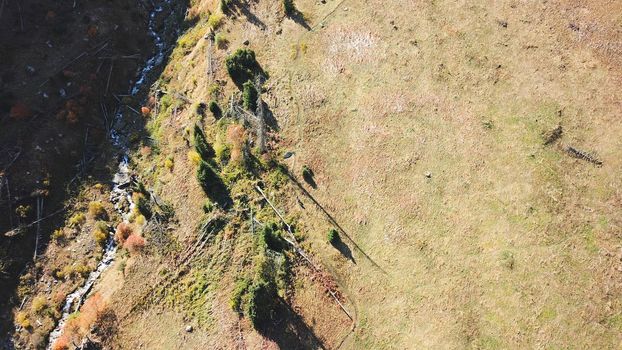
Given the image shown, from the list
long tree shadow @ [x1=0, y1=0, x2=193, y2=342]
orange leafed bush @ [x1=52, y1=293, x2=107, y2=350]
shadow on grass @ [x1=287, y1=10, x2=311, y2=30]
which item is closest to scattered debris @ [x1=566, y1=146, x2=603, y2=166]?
shadow on grass @ [x1=287, y1=10, x2=311, y2=30]

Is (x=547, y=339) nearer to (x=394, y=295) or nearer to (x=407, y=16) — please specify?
(x=394, y=295)

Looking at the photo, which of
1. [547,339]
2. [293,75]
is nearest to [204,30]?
[293,75]

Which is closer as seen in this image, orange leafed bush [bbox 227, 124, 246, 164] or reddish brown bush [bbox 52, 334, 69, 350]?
reddish brown bush [bbox 52, 334, 69, 350]

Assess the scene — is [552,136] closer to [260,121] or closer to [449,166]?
[449,166]

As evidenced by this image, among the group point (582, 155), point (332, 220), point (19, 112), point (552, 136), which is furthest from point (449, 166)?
point (19, 112)

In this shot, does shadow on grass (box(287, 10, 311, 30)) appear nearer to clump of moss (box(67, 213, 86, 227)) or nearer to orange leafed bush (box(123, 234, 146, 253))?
orange leafed bush (box(123, 234, 146, 253))
